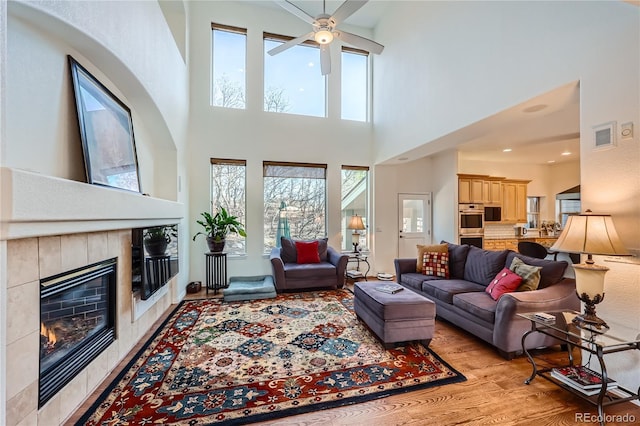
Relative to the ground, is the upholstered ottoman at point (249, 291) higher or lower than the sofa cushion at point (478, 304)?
lower

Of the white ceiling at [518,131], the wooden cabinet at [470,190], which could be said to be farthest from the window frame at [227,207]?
the wooden cabinet at [470,190]

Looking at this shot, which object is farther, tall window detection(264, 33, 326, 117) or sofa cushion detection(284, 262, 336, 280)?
tall window detection(264, 33, 326, 117)

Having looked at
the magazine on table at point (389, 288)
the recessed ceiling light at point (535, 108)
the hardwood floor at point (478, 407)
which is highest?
the recessed ceiling light at point (535, 108)

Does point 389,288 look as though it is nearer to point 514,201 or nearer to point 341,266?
point 341,266

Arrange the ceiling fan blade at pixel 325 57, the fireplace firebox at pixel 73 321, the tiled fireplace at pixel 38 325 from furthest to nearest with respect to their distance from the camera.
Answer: the ceiling fan blade at pixel 325 57 → the fireplace firebox at pixel 73 321 → the tiled fireplace at pixel 38 325

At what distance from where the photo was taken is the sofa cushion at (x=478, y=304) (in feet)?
8.51

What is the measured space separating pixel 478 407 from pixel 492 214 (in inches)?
214

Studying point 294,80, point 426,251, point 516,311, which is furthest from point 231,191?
point 516,311

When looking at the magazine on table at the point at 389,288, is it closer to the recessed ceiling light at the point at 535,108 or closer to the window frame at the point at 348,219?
the recessed ceiling light at the point at 535,108

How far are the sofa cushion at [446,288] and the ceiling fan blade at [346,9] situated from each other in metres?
3.43

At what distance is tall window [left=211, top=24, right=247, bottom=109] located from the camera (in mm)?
5305

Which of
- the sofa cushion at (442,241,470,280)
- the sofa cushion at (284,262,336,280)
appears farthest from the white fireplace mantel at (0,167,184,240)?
the sofa cushion at (442,241,470,280)

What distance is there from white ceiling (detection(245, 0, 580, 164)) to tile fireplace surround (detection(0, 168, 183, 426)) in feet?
13.3

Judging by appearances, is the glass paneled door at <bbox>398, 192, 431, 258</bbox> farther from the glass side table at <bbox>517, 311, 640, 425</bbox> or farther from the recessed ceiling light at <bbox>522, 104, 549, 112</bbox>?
the glass side table at <bbox>517, 311, 640, 425</bbox>
